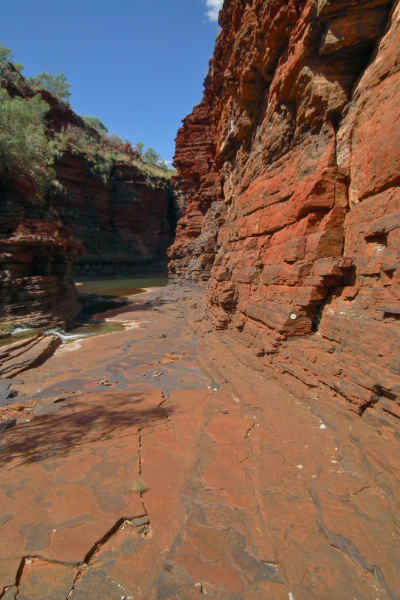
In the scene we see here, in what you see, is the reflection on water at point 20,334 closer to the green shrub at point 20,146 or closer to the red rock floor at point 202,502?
the red rock floor at point 202,502

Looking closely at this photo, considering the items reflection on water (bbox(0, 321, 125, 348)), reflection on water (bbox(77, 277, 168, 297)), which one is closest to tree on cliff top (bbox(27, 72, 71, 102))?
reflection on water (bbox(77, 277, 168, 297))

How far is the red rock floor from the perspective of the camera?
6.88ft

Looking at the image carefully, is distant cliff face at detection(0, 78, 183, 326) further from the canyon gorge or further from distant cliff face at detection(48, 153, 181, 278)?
the canyon gorge

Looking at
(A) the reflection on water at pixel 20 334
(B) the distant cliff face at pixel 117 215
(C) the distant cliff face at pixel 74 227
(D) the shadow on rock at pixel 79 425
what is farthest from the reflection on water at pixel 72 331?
(B) the distant cliff face at pixel 117 215

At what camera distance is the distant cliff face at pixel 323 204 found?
385cm

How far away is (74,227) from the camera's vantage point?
36625 mm

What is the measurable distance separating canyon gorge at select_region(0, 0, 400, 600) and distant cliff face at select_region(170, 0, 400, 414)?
0.11ft

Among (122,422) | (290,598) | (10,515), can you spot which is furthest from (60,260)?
(290,598)

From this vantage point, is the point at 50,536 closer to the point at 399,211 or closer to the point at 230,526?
the point at 230,526

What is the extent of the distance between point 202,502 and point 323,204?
4919mm

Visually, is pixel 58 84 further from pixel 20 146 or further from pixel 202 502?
pixel 202 502

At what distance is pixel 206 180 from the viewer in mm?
18266

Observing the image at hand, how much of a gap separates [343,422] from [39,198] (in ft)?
61.8

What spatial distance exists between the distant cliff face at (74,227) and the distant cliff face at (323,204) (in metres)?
10.3
